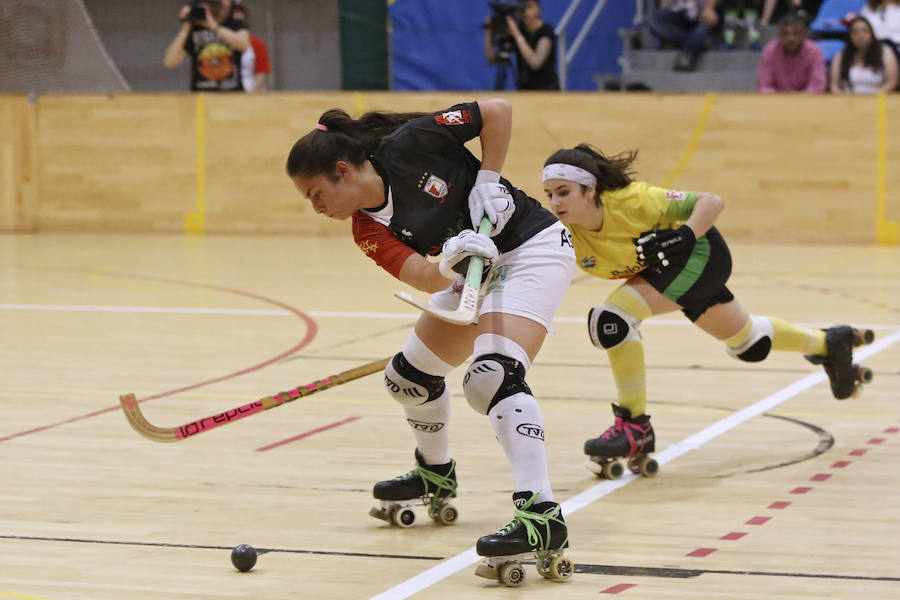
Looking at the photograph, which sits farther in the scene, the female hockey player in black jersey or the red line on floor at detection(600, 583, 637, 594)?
the female hockey player in black jersey

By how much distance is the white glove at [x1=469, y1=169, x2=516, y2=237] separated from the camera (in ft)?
15.2

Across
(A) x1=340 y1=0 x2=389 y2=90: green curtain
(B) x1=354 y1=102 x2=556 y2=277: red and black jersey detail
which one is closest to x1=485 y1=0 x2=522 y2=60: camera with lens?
(A) x1=340 y1=0 x2=389 y2=90: green curtain

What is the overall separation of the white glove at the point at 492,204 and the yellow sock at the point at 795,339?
2304mm

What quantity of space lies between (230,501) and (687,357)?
3966 mm

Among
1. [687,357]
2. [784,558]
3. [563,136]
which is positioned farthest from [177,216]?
[784,558]

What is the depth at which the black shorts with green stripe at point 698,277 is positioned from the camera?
612 cm

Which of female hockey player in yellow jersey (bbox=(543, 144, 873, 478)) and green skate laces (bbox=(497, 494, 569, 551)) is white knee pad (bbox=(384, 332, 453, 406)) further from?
female hockey player in yellow jersey (bbox=(543, 144, 873, 478))

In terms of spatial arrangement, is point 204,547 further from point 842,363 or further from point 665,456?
point 842,363

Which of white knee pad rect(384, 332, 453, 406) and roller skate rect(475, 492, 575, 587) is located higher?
white knee pad rect(384, 332, 453, 406)

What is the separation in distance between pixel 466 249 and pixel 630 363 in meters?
1.79

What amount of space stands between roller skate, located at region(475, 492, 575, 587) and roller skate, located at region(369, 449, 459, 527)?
2.50ft

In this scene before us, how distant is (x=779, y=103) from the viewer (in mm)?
14062

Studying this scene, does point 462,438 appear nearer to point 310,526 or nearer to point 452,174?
point 310,526

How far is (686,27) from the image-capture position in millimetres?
16922
